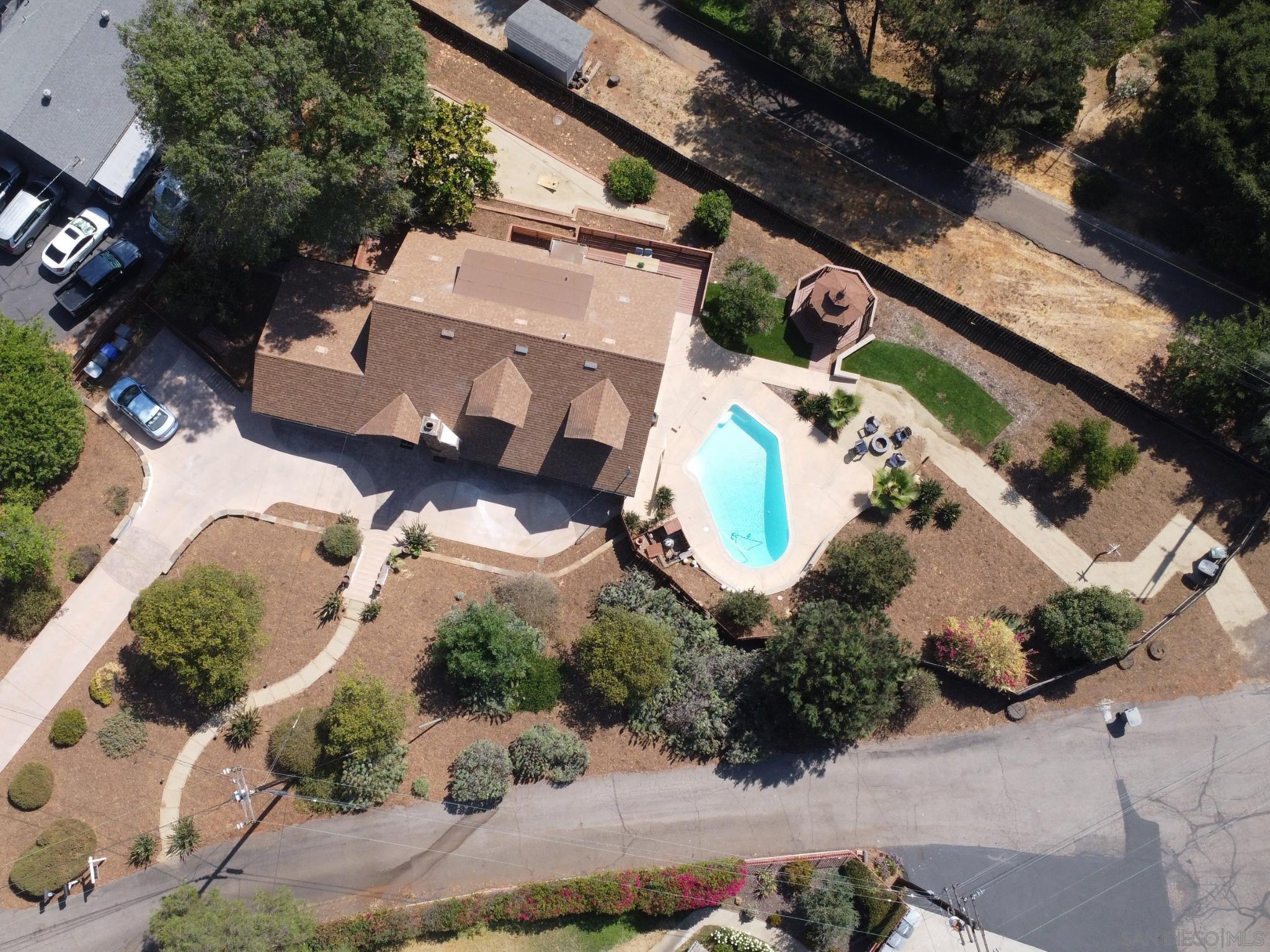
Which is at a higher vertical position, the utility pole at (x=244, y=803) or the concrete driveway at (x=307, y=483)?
the concrete driveway at (x=307, y=483)

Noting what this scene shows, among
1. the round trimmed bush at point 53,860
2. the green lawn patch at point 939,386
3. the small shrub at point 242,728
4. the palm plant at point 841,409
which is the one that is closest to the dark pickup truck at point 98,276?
the small shrub at point 242,728

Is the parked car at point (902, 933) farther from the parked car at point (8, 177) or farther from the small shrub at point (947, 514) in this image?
the parked car at point (8, 177)

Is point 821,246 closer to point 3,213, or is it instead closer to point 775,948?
point 775,948

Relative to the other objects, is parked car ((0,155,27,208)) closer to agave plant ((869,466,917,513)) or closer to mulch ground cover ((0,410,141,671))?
mulch ground cover ((0,410,141,671))

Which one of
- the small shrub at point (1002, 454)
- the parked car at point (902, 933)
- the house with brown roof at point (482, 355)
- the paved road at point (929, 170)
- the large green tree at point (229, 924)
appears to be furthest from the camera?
the paved road at point (929, 170)

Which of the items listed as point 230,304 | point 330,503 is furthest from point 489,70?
point 330,503

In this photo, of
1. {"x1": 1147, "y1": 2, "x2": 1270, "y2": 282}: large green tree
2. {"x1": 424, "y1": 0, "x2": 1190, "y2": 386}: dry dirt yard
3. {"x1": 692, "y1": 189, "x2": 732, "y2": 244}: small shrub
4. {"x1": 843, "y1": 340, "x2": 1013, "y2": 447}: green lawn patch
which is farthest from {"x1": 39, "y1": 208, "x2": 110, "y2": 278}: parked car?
{"x1": 1147, "y1": 2, "x2": 1270, "y2": 282}: large green tree
